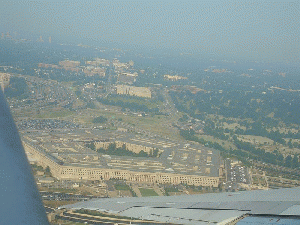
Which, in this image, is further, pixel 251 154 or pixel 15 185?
pixel 251 154

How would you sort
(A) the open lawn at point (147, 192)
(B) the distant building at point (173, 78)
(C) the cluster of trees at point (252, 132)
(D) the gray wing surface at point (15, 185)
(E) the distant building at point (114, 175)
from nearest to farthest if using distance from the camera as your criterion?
(D) the gray wing surface at point (15, 185), (A) the open lawn at point (147, 192), (E) the distant building at point (114, 175), (C) the cluster of trees at point (252, 132), (B) the distant building at point (173, 78)

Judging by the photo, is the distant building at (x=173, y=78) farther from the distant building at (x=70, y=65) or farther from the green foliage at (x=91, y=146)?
the green foliage at (x=91, y=146)

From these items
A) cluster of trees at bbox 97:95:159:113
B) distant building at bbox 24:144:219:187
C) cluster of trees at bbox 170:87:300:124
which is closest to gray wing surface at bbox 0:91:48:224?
distant building at bbox 24:144:219:187

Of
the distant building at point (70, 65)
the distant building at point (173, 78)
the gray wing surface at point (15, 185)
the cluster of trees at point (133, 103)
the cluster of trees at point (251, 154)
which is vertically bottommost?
the cluster of trees at point (251, 154)

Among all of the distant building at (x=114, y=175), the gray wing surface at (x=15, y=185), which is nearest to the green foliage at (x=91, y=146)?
the distant building at (x=114, y=175)

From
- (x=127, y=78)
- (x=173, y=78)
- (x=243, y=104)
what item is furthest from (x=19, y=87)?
(x=173, y=78)

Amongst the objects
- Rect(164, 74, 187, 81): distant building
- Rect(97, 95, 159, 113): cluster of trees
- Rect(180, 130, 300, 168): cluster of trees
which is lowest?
Rect(180, 130, 300, 168): cluster of trees

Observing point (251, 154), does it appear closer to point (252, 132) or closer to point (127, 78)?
point (252, 132)

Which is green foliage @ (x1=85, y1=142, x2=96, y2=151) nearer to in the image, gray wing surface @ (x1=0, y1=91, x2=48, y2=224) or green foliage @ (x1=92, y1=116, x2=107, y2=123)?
green foliage @ (x1=92, y1=116, x2=107, y2=123)

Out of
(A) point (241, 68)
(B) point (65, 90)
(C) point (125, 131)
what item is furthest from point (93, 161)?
(A) point (241, 68)
